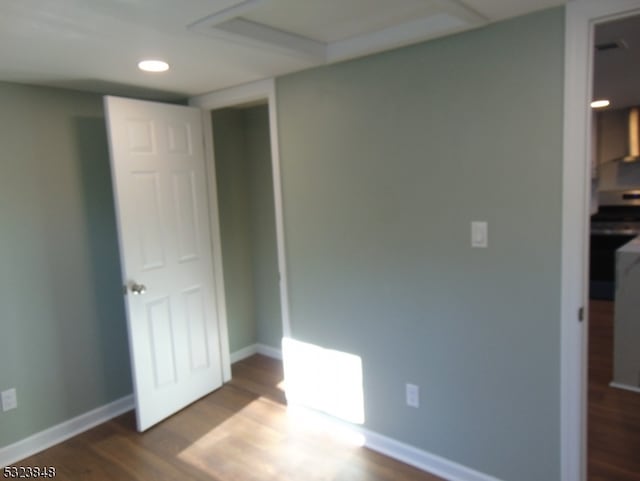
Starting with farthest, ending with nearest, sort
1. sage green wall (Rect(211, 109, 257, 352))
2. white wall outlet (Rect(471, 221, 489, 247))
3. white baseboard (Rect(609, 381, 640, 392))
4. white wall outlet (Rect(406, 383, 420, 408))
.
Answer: sage green wall (Rect(211, 109, 257, 352)) < white baseboard (Rect(609, 381, 640, 392)) < white wall outlet (Rect(406, 383, 420, 408)) < white wall outlet (Rect(471, 221, 489, 247))

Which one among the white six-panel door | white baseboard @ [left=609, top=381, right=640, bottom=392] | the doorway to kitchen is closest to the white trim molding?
the white six-panel door

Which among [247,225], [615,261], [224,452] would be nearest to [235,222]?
[247,225]

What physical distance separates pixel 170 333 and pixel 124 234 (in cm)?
75

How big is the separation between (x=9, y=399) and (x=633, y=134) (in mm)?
6517

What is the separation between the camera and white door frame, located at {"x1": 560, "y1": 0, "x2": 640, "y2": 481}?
172 cm

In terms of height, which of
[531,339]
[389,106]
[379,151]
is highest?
[389,106]

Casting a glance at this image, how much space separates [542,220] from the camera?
1.89 metres

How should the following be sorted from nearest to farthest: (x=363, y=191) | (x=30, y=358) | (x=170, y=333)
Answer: (x=363, y=191) → (x=30, y=358) → (x=170, y=333)

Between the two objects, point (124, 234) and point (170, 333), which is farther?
point (170, 333)

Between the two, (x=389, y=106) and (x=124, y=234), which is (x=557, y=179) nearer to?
(x=389, y=106)

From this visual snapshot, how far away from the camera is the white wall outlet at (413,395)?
238 centimetres

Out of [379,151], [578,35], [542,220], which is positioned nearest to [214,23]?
[379,151]

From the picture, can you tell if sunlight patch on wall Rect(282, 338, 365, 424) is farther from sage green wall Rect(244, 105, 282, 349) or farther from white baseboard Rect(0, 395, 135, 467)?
white baseboard Rect(0, 395, 135, 467)

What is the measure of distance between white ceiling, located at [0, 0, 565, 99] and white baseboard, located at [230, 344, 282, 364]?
7.75 ft
